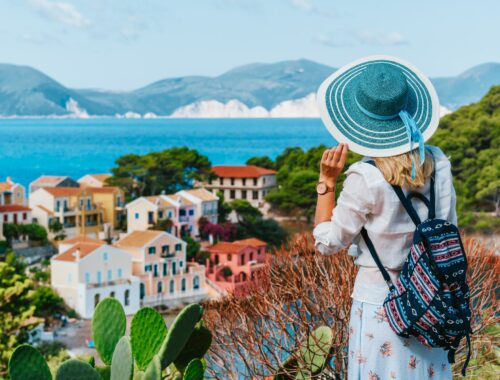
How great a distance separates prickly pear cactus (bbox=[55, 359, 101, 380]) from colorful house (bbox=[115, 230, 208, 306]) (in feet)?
58.6

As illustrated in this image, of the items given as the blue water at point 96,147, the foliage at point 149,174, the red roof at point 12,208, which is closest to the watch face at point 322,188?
the red roof at point 12,208

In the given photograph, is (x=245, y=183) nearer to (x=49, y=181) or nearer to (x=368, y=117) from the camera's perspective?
(x=49, y=181)

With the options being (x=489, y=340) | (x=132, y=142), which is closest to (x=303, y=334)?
(x=489, y=340)

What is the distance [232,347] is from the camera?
251 centimetres

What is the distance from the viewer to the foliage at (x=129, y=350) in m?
1.34

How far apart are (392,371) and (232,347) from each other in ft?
3.92

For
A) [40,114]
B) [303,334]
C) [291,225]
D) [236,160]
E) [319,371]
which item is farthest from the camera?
[40,114]

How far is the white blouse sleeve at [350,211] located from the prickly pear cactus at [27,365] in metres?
0.49

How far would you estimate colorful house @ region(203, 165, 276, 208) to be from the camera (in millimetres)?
28719

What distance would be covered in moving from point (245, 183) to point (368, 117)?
90.8ft

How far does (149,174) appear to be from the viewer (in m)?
26.1

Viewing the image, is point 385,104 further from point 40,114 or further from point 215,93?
point 215,93

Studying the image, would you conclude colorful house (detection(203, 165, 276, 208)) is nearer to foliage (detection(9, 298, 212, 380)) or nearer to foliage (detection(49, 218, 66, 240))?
foliage (detection(49, 218, 66, 240))

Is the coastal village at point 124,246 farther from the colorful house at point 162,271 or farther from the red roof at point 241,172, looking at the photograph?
the red roof at point 241,172
